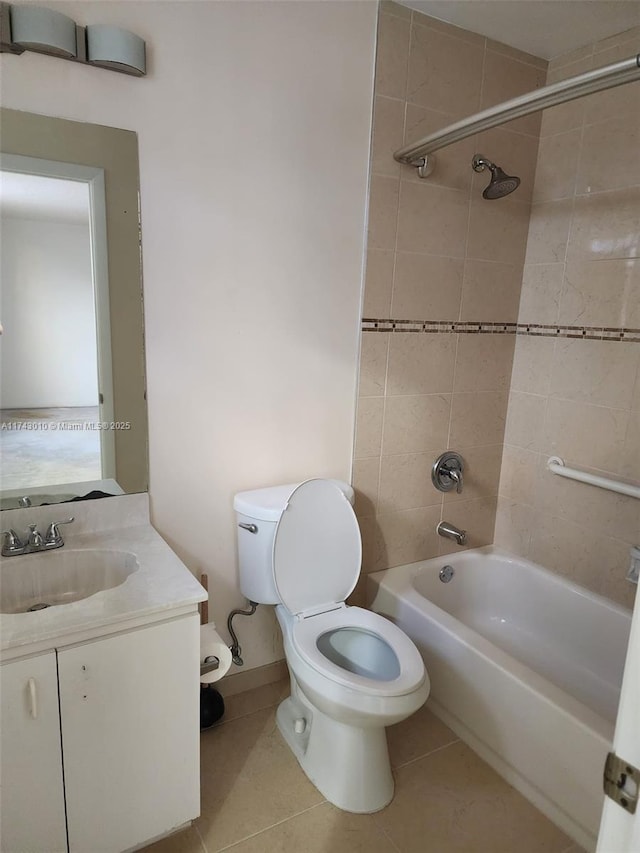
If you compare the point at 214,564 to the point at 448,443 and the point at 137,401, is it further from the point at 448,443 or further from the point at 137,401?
the point at 448,443

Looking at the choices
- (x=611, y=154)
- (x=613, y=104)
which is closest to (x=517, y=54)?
Result: (x=613, y=104)

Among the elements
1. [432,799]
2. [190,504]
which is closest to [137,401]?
[190,504]

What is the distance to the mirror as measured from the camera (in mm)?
1487

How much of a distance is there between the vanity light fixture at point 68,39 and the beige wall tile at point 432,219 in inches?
38.7

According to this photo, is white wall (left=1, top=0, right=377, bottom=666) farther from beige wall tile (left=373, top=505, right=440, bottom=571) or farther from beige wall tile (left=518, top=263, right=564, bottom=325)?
beige wall tile (left=518, top=263, right=564, bottom=325)

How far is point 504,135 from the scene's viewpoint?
2197mm

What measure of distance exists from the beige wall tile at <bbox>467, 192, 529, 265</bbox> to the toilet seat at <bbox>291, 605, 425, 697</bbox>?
1.47m

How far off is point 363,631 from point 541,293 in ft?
5.13

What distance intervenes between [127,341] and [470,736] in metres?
1.76

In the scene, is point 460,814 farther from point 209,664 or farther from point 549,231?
point 549,231

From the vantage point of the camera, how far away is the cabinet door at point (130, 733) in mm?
1253

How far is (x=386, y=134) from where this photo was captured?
1.95 meters

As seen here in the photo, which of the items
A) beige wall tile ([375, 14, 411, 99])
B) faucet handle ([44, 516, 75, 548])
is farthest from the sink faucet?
beige wall tile ([375, 14, 411, 99])

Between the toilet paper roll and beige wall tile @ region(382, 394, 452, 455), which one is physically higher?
beige wall tile @ region(382, 394, 452, 455)
